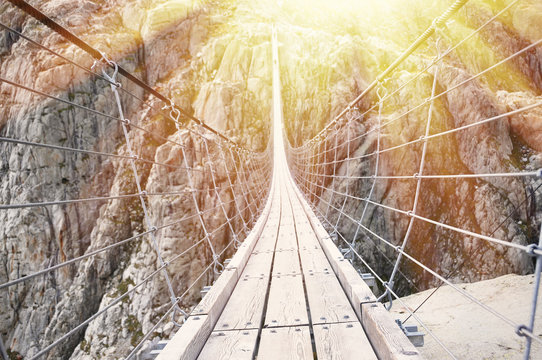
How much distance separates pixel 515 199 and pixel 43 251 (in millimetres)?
26340

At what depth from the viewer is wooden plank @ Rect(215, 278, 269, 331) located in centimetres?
155

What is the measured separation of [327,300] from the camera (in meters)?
1.75

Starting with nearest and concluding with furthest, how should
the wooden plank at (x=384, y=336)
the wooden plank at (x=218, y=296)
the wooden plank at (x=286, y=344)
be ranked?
the wooden plank at (x=384, y=336) → the wooden plank at (x=286, y=344) → the wooden plank at (x=218, y=296)

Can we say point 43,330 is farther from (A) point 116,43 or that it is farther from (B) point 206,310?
(B) point 206,310

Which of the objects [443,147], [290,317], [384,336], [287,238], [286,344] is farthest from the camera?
[443,147]

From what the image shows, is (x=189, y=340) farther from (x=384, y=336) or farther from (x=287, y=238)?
(x=287, y=238)

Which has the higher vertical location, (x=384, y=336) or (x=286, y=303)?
(x=384, y=336)

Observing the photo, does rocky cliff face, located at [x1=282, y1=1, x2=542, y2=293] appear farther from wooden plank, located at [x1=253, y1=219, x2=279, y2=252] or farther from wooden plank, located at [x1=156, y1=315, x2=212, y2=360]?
wooden plank, located at [x1=156, y1=315, x2=212, y2=360]

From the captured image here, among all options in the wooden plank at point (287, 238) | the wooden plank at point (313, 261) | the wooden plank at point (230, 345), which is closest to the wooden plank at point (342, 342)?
the wooden plank at point (230, 345)

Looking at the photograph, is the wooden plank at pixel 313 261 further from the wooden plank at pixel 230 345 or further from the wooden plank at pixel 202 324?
the wooden plank at pixel 230 345

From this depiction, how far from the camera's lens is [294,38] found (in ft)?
72.1

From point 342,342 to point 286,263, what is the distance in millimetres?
1227

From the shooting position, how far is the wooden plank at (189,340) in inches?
45.8

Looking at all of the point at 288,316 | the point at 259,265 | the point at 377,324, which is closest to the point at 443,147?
the point at 259,265
